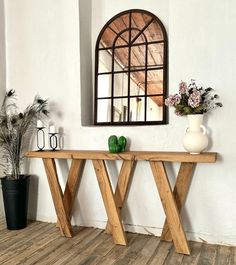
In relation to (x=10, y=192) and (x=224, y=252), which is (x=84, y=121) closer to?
(x=10, y=192)

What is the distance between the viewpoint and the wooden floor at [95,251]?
208 cm

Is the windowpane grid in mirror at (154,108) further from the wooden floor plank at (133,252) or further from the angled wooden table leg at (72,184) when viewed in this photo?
the wooden floor plank at (133,252)

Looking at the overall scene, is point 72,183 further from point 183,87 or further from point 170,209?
point 183,87

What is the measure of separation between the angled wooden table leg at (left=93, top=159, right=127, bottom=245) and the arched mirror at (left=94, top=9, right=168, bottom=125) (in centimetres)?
55

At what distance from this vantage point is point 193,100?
213 centimetres

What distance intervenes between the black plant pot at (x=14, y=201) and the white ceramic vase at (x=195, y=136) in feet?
5.54

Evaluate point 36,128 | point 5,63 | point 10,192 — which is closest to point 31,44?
point 5,63

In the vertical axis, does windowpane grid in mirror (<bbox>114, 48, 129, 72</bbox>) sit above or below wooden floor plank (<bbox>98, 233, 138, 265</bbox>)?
above

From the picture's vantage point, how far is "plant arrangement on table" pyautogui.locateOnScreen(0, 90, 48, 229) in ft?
8.97

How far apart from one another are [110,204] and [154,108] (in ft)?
3.22

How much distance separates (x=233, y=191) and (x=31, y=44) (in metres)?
2.51

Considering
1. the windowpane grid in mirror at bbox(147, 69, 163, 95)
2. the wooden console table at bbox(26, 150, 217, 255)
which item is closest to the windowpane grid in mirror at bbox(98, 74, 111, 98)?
the windowpane grid in mirror at bbox(147, 69, 163, 95)

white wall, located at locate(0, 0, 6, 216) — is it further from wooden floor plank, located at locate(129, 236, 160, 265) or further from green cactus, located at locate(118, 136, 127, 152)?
wooden floor plank, located at locate(129, 236, 160, 265)

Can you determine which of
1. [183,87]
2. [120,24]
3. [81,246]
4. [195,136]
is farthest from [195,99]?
[81,246]
